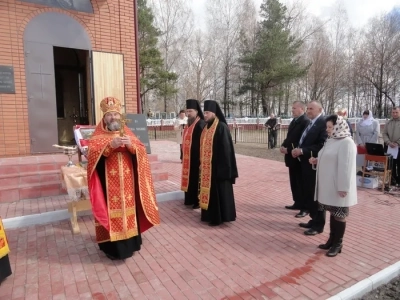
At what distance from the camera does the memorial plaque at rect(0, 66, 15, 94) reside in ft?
21.4

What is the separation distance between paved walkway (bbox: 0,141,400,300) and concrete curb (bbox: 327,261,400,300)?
0.09 metres

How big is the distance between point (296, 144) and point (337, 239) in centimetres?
197

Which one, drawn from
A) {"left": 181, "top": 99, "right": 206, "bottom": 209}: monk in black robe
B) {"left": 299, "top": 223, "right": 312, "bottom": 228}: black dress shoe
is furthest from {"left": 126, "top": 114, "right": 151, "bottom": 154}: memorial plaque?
{"left": 299, "top": 223, "right": 312, "bottom": 228}: black dress shoe

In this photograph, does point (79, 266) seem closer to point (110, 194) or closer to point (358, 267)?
point (110, 194)

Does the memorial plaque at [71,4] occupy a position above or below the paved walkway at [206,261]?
above

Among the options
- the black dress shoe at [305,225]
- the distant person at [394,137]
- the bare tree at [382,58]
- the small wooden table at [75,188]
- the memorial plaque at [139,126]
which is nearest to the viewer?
the small wooden table at [75,188]

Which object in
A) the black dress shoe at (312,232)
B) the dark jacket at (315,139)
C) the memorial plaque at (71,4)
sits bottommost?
the black dress shoe at (312,232)

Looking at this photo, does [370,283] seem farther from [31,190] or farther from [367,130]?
[367,130]

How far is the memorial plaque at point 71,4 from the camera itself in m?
6.95

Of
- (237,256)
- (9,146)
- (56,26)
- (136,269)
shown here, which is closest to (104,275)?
(136,269)

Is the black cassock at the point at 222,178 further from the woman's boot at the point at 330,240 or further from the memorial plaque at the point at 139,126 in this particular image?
the memorial plaque at the point at 139,126

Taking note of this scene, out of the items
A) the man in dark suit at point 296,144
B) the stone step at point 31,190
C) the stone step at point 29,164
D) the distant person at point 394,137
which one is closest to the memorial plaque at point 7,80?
the stone step at point 29,164

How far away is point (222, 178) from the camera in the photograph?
4.66 metres

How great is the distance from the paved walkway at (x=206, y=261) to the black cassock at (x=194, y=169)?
1.44 ft
